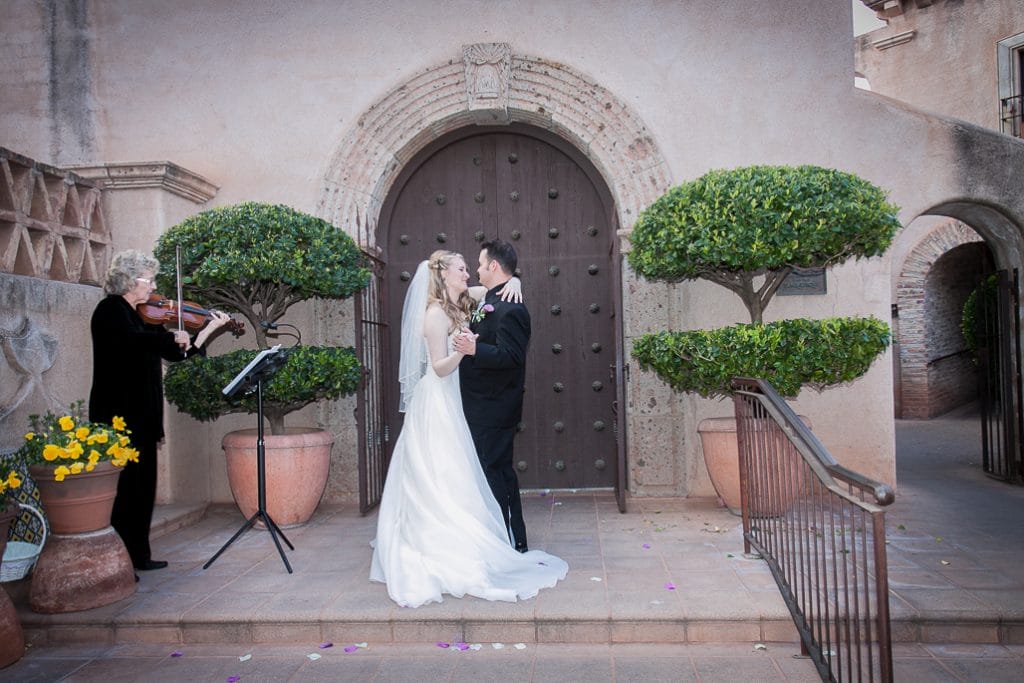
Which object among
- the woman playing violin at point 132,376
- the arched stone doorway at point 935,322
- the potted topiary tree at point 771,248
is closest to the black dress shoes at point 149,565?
the woman playing violin at point 132,376

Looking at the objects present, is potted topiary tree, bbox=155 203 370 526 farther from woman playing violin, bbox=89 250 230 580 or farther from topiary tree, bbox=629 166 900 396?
topiary tree, bbox=629 166 900 396

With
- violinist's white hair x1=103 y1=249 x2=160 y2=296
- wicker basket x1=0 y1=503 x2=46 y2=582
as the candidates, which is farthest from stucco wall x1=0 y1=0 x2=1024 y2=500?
wicker basket x1=0 y1=503 x2=46 y2=582

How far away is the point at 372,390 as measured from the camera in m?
6.29

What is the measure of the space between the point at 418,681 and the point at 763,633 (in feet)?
5.35

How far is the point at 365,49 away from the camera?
21.2 ft

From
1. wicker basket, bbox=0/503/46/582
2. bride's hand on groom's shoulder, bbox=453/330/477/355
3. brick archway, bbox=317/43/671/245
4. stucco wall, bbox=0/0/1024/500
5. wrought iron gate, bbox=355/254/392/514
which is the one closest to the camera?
bride's hand on groom's shoulder, bbox=453/330/477/355

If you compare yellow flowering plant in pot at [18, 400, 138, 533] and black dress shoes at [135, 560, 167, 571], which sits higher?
yellow flowering plant in pot at [18, 400, 138, 533]

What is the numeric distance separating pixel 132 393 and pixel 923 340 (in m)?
13.3

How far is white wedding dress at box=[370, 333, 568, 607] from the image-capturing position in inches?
154

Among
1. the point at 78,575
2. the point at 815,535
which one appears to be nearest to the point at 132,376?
the point at 78,575

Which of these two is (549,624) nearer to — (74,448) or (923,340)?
(74,448)

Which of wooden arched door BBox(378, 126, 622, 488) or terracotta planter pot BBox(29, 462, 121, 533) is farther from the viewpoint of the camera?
wooden arched door BBox(378, 126, 622, 488)

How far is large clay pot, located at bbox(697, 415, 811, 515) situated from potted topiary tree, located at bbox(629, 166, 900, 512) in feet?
1.25

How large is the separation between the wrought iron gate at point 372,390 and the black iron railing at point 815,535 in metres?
2.79
